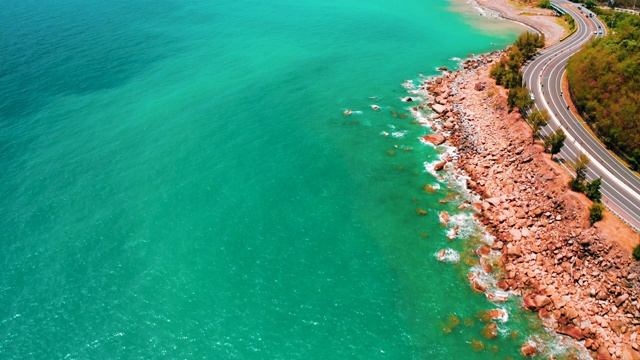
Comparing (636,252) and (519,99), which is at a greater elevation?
(519,99)

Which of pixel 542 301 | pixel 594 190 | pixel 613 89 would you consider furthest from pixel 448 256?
pixel 613 89

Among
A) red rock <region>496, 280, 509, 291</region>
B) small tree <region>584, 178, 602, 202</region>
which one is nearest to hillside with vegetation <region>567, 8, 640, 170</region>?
small tree <region>584, 178, 602, 202</region>

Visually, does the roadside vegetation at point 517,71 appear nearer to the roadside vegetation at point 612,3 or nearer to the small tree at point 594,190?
the small tree at point 594,190

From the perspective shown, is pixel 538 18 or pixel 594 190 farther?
pixel 538 18

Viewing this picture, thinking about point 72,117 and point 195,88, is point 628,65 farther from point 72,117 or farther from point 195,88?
point 72,117

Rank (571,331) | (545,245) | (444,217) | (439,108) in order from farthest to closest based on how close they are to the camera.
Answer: (439,108) < (444,217) < (545,245) < (571,331)

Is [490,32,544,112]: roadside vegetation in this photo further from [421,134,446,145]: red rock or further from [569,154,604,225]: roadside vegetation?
[569,154,604,225]: roadside vegetation

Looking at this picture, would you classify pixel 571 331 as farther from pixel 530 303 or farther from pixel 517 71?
pixel 517 71

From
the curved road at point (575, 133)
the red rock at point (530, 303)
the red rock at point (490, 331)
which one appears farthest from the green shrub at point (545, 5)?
the red rock at point (490, 331)

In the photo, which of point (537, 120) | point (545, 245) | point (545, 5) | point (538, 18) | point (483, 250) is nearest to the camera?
point (545, 245)
